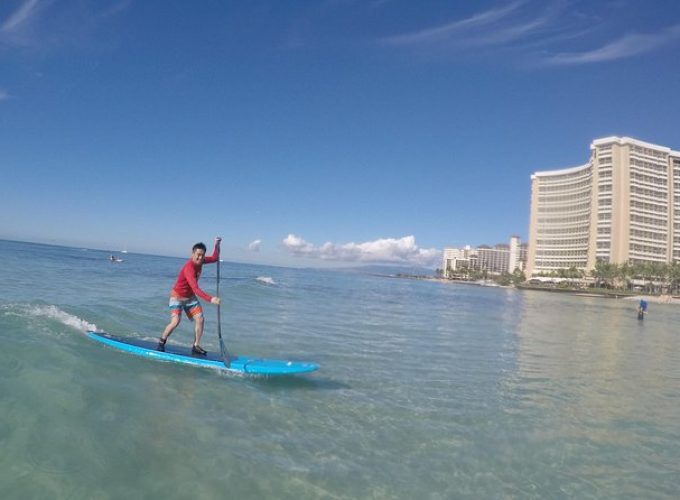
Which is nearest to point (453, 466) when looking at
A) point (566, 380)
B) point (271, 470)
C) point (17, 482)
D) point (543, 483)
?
point (543, 483)

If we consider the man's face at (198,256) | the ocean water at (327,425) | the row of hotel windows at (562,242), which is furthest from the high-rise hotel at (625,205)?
the man's face at (198,256)

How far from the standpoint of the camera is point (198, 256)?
1012cm

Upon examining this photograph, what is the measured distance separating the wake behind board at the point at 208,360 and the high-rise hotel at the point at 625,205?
162177mm

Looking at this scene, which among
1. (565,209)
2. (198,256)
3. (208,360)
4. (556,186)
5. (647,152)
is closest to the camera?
(208,360)

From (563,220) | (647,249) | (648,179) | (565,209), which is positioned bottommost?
(647,249)

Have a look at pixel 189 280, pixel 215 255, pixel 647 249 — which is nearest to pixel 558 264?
pixel 647 249

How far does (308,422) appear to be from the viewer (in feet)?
22.9

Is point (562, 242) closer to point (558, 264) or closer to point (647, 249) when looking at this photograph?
point (558, 264)

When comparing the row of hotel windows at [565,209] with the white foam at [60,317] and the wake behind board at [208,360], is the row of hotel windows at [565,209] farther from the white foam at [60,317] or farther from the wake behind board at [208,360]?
the white foam at [60,317]

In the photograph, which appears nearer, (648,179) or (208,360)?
(208,360)

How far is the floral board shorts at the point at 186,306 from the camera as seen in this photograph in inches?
407

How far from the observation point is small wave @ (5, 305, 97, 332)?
1253 cm

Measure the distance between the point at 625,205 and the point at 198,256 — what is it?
16465cm

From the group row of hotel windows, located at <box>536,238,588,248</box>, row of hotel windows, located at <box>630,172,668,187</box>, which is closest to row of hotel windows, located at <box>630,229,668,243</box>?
row of hotel windows, located at <box>536,238,588,248</box>
